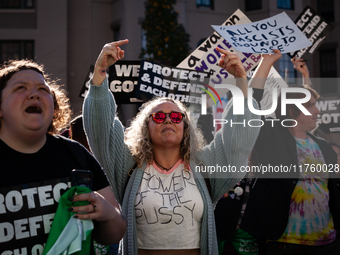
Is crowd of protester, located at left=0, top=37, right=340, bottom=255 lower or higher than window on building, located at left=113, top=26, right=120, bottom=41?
lower

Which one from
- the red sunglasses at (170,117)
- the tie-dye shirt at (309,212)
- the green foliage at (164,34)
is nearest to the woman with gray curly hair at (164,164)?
the red sunglasses at (170,117)

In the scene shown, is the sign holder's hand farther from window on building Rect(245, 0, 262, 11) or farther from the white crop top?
window on building Rect(245, 0, 262, 11)

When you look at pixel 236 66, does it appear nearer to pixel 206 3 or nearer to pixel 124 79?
pixel 124 79

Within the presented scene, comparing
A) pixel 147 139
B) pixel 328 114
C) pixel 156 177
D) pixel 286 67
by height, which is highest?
pixel 286 67

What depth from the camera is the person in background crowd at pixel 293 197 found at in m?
3.16

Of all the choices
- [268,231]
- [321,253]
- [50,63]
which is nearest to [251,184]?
[268,231]

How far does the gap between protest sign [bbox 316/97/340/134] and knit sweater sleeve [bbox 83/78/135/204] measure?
3.40 m

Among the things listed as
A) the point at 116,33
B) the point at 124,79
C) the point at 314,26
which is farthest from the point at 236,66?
the point at 116,33

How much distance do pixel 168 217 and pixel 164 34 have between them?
36.1ft

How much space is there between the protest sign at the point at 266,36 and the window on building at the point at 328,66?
16.4m

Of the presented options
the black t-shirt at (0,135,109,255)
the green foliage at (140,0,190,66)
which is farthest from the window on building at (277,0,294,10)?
the black t-shirt at (0,135,109,255)

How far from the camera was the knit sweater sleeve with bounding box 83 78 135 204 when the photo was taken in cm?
265

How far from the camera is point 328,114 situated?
5.33m

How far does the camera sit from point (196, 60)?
520 cm
